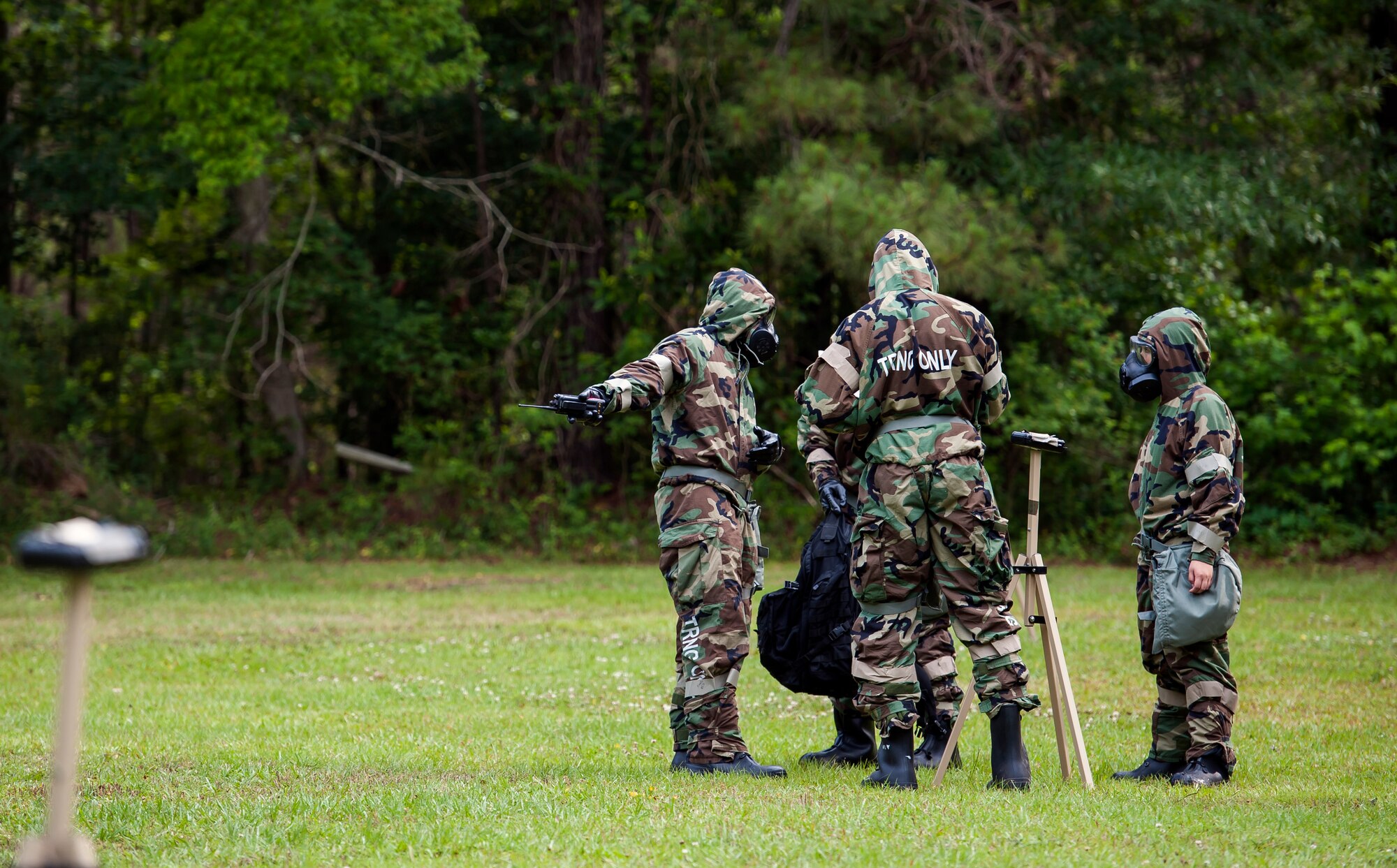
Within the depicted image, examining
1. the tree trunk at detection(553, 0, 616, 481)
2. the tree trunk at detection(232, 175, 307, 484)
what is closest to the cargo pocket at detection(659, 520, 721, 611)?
the tree trunk at detection(553, 0, 616, 481)

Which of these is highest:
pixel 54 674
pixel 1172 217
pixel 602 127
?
pixel 602 127

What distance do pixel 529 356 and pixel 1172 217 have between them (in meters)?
8.96

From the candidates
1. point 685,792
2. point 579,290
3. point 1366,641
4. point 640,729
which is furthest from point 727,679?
point 579,290

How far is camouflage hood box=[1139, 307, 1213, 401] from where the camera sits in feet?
19.1

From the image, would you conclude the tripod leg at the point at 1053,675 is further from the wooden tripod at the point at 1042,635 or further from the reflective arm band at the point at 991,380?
the reflective arm band at the point at 991,380

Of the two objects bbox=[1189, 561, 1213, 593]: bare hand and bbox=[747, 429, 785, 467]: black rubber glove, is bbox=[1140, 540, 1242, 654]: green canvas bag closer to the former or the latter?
bbox=[1189, 561, 1213, 593]: bare hand

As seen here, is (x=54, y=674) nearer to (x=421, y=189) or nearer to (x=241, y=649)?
(x=241, y=649)

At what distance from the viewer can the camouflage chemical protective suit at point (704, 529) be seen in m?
5.80

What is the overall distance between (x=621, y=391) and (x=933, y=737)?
2.13 metres

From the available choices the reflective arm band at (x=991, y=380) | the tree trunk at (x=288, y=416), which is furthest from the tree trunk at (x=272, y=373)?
the reflective arm band at (x=991, y=380)

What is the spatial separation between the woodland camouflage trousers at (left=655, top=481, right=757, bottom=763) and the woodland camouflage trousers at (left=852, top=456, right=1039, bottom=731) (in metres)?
0.61

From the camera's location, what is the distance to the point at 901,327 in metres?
5.49

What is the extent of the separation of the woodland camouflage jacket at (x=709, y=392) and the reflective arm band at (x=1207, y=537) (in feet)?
5.98

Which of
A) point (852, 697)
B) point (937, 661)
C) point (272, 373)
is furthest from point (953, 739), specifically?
point (272, 373)
